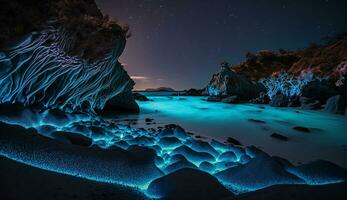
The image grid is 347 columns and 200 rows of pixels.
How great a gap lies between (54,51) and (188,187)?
132 inches

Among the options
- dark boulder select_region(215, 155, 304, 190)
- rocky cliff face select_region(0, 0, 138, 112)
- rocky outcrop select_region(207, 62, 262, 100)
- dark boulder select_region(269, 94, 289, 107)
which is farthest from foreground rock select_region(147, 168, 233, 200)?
rocky outcrop select_region(207, 62, 262, 100)

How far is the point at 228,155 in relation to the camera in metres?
2.87

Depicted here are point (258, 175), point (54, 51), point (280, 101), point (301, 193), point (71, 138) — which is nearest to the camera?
point (301, 193)

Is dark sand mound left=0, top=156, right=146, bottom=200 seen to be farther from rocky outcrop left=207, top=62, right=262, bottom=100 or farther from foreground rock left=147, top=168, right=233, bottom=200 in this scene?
rocky outcrop left=207, top=62, right=262, bottom=100

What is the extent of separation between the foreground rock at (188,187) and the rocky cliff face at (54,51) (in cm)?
268

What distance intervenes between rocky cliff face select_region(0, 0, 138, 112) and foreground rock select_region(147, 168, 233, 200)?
2683mm

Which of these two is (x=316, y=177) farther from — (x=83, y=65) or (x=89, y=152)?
(x=83, y=65)

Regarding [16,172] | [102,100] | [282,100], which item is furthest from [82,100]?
[282,100]

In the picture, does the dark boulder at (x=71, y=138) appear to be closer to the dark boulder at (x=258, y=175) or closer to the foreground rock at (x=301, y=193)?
the dark boulder at (x=258, y=175)

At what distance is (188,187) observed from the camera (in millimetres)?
1814

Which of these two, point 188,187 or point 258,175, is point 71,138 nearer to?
point 188,187

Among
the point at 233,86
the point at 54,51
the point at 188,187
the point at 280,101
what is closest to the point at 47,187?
the point at 188,187

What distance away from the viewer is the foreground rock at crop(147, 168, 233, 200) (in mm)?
1737

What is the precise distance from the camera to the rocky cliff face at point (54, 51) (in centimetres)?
285
